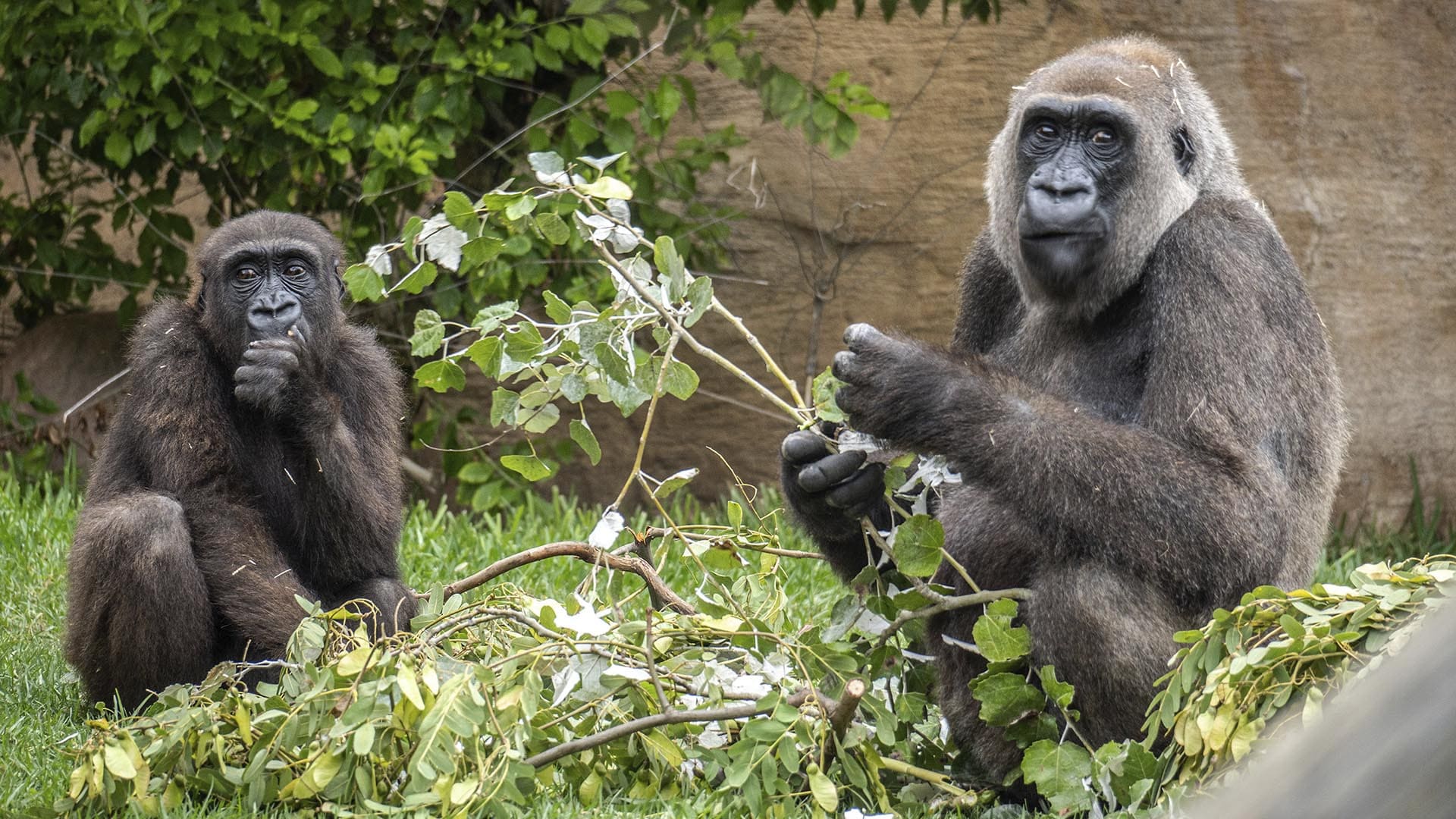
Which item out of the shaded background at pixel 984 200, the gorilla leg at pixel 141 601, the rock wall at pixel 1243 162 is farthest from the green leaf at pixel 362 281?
the shaded background at pixel 984 200

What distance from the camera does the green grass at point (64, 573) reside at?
360 centimetres

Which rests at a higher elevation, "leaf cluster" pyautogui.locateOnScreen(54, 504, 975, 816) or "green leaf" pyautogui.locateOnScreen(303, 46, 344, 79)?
"green leaf" pyautogui.locateOnScreen(303, 46, 344, 79)

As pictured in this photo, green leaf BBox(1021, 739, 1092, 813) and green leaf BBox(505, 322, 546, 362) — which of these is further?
green leaf BBox(505, 322, 546, 362)

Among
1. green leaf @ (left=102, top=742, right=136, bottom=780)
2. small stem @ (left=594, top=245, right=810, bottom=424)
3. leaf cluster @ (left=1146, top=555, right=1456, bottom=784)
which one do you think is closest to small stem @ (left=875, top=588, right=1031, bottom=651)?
leaf cluster @ (left=1146, top=555, right=1456, bottom=784)

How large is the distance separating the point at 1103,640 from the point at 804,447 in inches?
33.1

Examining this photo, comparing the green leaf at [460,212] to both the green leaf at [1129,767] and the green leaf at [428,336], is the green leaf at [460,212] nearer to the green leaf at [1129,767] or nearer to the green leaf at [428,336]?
the green leaf at [428,336]

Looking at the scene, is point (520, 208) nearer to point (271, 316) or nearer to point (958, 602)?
point (271, 316)

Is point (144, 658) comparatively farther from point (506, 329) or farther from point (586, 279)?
point (586, 279)

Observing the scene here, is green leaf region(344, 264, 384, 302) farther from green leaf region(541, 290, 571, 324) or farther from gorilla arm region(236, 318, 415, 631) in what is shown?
green leaf region(541, 290, 571, 324)

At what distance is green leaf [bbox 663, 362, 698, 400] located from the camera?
3.93 m

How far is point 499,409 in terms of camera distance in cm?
403

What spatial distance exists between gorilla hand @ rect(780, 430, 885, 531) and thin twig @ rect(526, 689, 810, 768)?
51 cm

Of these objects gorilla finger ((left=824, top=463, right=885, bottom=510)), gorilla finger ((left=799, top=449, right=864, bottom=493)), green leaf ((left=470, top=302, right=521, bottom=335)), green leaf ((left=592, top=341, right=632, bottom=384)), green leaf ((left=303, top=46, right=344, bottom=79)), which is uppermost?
green leaf ((left=303, top=46, right=344, bottom=79))

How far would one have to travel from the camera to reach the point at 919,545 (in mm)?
3602
